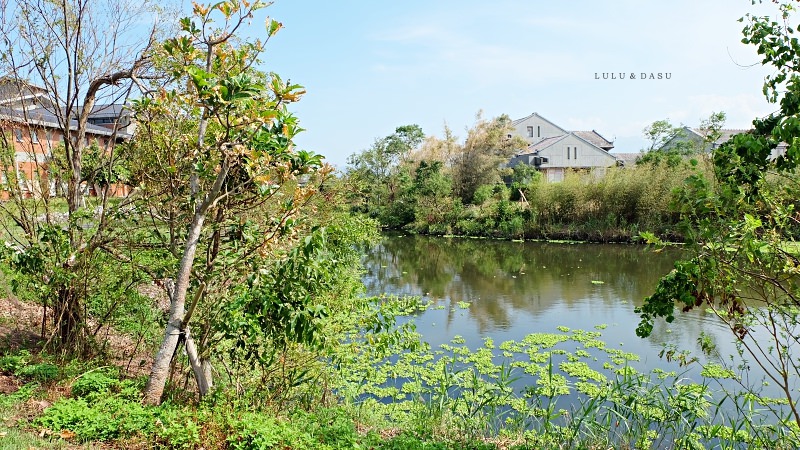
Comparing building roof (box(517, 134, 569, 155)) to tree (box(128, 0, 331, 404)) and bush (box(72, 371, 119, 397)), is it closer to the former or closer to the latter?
tree (box(128, 0, 331, 404))

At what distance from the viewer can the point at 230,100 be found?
2955 millimetres

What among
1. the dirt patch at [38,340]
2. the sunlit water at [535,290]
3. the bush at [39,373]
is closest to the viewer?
the bush at [39,373]

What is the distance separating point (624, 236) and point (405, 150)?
1900 cm

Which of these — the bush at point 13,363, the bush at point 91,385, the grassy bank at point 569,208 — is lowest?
the bush at point 91,385

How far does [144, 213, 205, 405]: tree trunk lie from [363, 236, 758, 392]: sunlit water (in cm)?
372

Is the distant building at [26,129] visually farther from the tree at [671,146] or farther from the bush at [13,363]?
the tree at [671,146]

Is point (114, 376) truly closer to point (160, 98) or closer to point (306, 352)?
point (306, 352)

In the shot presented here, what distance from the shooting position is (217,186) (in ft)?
10.8

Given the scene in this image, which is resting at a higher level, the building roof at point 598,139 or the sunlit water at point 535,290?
the building roof at point 598,139

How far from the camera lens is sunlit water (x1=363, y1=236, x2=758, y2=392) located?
30.9 feet

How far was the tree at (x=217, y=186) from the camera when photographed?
10.5 ft

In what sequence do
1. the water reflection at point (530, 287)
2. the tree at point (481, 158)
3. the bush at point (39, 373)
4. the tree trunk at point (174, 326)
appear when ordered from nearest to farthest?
1. the tree trunk at point (174, 326)
2. the bush at point (39, 373)
3. the water reflection at point (530, 287)
4. the tree at point (481, 158)

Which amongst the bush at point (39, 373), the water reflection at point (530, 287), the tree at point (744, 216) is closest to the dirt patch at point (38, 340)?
the bush at point (39, 373)

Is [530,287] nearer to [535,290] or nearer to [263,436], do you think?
[535,290]
